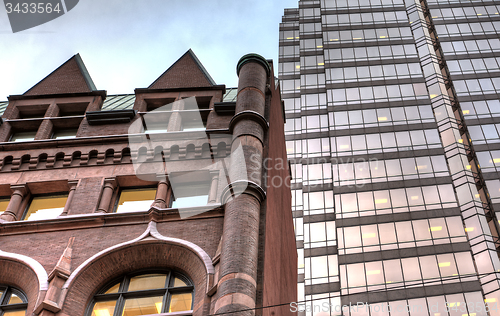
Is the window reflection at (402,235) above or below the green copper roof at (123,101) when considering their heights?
above

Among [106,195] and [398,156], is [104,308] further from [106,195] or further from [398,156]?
[398,156]

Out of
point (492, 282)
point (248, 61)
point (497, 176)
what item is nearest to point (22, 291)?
point (248, 61)

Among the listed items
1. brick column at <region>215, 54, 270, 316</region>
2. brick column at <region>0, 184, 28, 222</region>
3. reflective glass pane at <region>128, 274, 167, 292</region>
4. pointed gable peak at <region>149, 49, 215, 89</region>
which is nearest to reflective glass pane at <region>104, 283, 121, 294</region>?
reflective glass pane at <region>128, 274, 167, 292</region>

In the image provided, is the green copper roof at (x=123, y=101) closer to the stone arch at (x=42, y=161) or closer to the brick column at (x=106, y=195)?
the stone arch at (x=42, y=161)

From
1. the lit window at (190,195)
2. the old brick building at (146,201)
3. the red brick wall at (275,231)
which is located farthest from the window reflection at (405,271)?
the lit window at (190,195)

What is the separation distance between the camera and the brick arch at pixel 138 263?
13.9 meters

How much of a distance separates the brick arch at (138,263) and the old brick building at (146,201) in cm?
3

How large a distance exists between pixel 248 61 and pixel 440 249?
1593 inches

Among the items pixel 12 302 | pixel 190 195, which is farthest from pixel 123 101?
pixel 12 302

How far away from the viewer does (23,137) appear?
21.0 meters

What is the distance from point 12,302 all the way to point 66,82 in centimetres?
1187

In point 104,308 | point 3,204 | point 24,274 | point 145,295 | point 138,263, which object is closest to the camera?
point 104,308

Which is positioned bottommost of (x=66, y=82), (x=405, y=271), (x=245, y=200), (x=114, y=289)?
(x=114, y=289)

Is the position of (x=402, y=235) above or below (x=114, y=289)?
above
